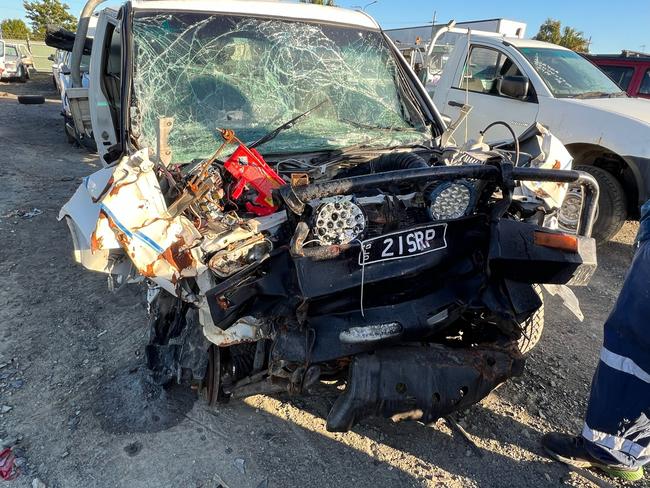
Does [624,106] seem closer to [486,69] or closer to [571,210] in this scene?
[486,69]

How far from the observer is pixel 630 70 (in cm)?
904

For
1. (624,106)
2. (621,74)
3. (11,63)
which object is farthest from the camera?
(11,63)

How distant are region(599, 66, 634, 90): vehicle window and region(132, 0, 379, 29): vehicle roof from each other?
784cm

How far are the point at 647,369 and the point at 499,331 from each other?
2.05 ft

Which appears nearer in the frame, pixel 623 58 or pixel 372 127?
pixel 372 127

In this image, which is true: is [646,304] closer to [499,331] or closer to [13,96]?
[499,331]

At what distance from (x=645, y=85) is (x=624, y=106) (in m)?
5.11

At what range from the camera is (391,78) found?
3383 millimetres

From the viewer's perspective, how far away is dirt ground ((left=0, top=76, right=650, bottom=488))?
223 centimetres

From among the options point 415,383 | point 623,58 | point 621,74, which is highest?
point 623,58

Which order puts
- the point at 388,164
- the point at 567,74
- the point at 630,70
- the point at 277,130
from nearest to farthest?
the point at 388,164, the point at 277,130, the point at 567,74, the point at 630,70

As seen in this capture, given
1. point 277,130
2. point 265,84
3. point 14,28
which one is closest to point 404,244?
point 277,130

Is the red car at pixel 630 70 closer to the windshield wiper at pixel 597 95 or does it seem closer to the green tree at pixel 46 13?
the windshield wiper at pixel 597 95

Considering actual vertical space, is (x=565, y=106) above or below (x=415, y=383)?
above
